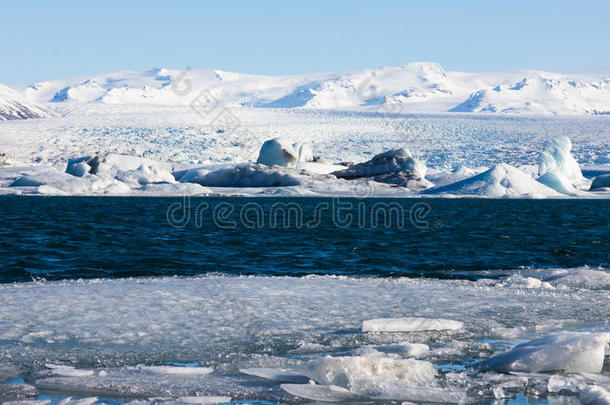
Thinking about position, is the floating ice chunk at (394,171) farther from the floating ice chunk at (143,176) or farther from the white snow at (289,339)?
the white snow at (289,339)

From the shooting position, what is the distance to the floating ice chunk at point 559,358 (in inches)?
170

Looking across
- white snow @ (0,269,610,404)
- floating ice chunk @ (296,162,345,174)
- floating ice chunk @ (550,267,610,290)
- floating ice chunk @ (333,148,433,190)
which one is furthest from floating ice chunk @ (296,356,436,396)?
floating ice chunk @ (296,162,345,174)

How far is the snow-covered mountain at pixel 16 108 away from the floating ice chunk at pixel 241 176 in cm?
5198

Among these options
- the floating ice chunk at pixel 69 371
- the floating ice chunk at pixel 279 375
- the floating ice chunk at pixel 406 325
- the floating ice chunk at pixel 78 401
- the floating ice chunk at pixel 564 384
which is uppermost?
the floating ice chunk at pixel 78 401

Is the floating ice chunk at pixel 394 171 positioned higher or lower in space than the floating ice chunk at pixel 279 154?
lower

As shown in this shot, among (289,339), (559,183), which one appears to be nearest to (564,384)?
(289,339)

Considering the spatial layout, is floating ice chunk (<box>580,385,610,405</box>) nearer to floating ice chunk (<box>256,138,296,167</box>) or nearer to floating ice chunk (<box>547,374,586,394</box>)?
floating ice chunk (<box>547,374,586,394</box>)

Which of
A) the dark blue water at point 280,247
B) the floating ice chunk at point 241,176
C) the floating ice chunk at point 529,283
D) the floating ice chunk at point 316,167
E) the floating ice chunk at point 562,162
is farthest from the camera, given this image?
the floating ice chunk at point 316,167

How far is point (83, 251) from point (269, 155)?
99.4 feet

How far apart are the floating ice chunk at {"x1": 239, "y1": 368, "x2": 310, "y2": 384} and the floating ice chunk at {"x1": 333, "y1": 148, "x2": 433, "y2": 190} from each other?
116 ft

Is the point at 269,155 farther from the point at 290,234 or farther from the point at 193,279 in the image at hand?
the point at 193,279

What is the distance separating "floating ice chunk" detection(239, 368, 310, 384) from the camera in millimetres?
4105

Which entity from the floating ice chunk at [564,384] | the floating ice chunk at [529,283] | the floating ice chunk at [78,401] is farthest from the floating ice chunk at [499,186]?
the floating ice chunk at [78,401]

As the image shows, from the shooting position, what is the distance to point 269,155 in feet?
137
